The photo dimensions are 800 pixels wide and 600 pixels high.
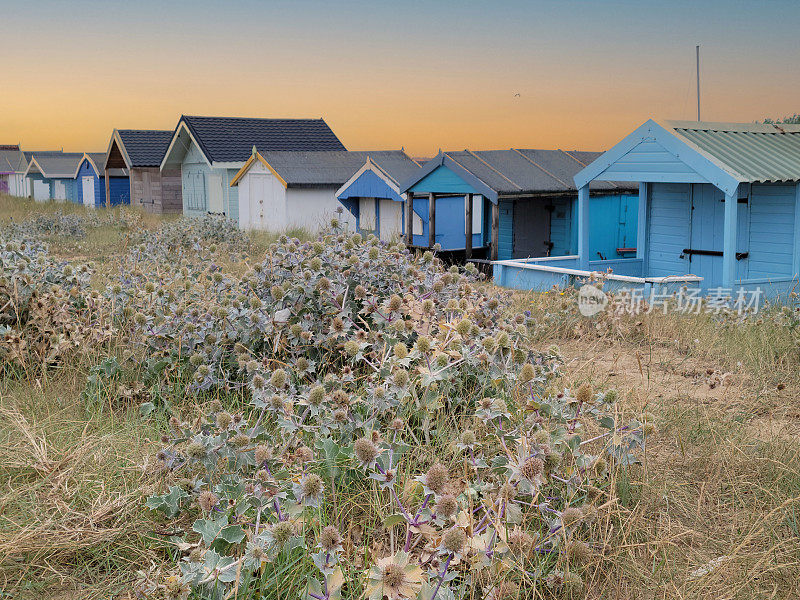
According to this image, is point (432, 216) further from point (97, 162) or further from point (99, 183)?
point (97, 162)

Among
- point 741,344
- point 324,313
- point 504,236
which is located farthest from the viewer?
point 504,236

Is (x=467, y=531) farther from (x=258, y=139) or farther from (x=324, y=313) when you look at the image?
(x=258, y=139)

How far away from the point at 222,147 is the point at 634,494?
24.0 meters

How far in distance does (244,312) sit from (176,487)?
2131mm

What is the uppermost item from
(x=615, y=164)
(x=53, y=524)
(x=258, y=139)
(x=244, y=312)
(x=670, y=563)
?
(x=258, y=139)

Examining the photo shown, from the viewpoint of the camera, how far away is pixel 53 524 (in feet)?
10.8

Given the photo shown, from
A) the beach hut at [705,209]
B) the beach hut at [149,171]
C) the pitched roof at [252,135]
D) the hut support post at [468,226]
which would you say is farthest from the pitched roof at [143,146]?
the beach hut at [705,209]

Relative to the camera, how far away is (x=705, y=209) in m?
12.7

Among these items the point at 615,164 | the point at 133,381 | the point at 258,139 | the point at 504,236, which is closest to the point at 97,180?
the point at 258,139

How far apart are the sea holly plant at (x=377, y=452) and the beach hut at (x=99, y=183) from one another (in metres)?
32.9

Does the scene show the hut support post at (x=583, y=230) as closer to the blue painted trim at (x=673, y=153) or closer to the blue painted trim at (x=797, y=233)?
the blue painted trim at (x=673, y=153)

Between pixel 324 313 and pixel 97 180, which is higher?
pixel 97 180

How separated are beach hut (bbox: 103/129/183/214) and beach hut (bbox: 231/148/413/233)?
9595mm

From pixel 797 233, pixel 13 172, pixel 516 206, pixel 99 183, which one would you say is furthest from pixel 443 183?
pixel 13 172
